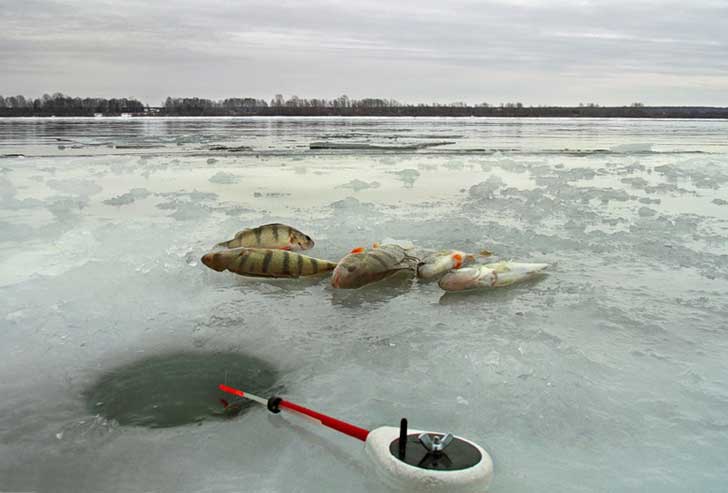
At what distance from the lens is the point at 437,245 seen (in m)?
6.45

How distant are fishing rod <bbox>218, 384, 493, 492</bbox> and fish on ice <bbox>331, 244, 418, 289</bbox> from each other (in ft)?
7.69

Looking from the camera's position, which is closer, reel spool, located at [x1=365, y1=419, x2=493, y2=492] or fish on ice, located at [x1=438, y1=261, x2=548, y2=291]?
reel spool, located at [x1=365, y1=419, x2=493, y2=492]

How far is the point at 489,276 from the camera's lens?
5113 millimetres

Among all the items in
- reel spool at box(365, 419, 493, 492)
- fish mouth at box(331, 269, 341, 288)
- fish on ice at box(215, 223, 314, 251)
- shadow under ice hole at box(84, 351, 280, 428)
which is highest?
fish on ice at box(215, 223, 314, 251)

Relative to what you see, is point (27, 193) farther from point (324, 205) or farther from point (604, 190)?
point (604, 190)

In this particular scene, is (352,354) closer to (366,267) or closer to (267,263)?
(366,267)

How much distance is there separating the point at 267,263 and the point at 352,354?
1870 millimetres

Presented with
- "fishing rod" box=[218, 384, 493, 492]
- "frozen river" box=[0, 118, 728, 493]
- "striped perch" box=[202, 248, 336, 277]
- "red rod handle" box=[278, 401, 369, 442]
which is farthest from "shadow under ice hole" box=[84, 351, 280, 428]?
"striped perch" box=[202, 248, 336, 277]

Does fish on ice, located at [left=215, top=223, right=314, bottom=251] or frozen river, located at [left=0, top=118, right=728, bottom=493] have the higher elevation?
fish on ice, located at [left=215, top=223, right=314, bottom=251]

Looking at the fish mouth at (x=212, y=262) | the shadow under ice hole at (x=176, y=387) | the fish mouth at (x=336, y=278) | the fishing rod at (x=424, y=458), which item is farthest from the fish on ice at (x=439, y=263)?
the fishing rod at (x=424, y=458)

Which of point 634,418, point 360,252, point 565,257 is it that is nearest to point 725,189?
point 565,257

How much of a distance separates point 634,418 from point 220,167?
13137 mm

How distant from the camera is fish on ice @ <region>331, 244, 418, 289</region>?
5.02 m

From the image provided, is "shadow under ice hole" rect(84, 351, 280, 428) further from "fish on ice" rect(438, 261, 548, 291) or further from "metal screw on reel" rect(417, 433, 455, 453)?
"fish on ice" rect(438, 261, 548, 291)
